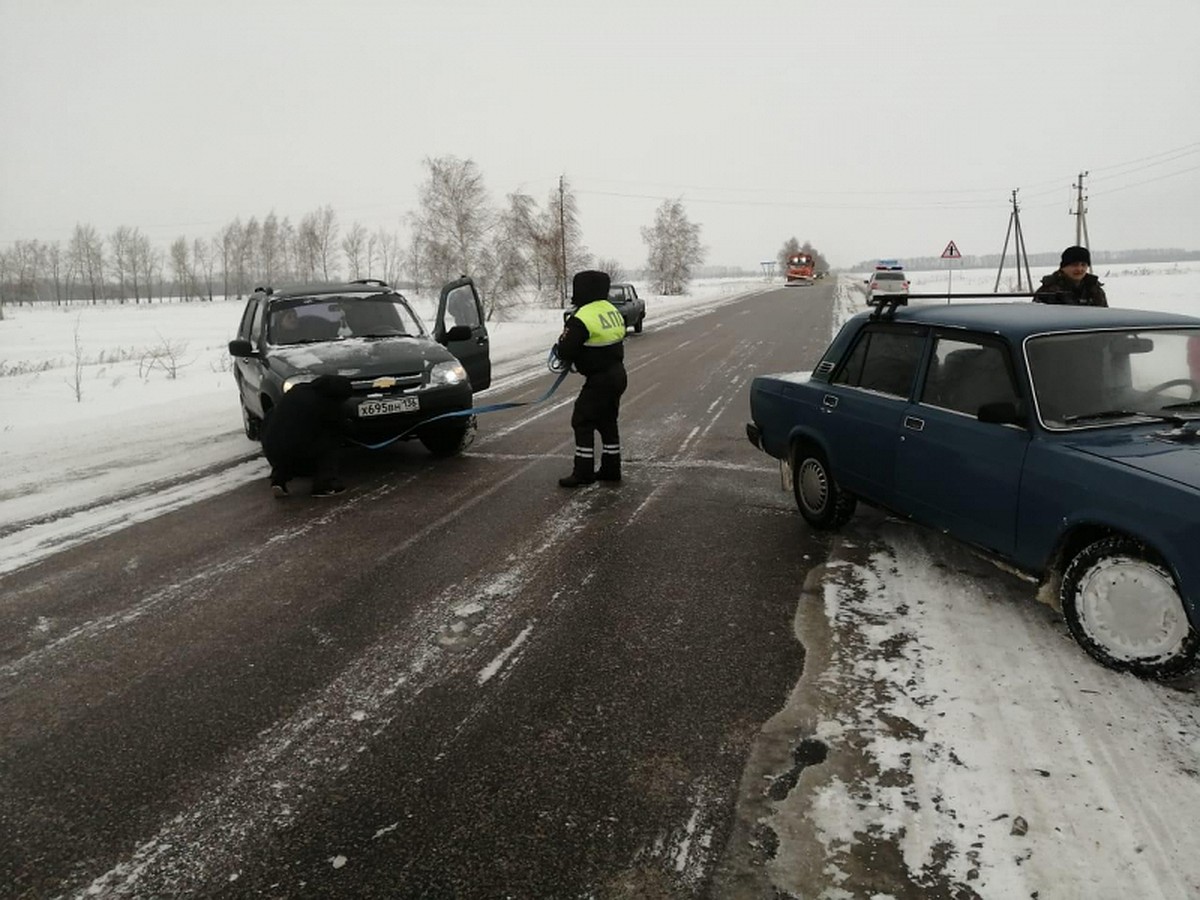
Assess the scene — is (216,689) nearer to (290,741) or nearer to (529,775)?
(290,741)

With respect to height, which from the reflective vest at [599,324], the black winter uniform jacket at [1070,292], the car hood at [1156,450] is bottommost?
the car hood at [1156,450]

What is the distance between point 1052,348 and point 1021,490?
0.84m

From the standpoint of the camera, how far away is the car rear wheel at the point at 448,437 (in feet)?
25.7

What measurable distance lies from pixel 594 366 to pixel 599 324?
384 millimetres

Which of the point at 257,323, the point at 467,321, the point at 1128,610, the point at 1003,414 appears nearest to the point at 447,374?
the point at 467,321

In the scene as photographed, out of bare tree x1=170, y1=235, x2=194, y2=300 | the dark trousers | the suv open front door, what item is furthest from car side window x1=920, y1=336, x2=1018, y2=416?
bare tree x1=170, y1=235, x2=194, y2=300

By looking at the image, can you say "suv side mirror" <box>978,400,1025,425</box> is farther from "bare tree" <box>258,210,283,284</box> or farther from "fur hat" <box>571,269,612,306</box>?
"bare tree" <box>258,210,283,284</box>

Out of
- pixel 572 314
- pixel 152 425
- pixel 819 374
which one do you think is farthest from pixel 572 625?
pixel 152 425

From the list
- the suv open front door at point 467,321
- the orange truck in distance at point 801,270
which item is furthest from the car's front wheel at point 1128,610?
the orange truck in distance at point 801,270

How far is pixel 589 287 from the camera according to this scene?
6.78 metres

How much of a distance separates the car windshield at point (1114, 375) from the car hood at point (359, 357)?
17.8ft

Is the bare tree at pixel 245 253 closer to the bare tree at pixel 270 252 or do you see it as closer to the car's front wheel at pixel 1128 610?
the bare tree at pixel 270 252

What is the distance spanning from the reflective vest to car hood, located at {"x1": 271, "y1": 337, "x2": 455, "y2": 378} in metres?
1.77

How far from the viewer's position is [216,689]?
11.3 ft
